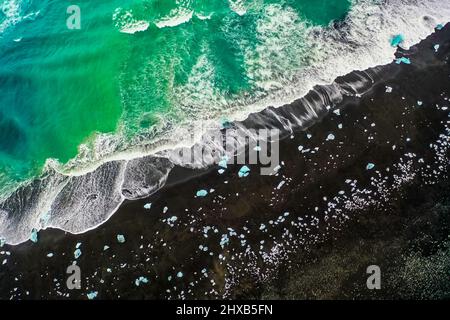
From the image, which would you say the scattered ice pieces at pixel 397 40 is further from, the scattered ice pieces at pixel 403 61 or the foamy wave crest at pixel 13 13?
the foamy wave crest at pixel 13 13

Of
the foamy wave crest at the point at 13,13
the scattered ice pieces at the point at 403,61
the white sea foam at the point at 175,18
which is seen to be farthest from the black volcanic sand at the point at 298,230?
the foamy wave crest at the point at 13,13

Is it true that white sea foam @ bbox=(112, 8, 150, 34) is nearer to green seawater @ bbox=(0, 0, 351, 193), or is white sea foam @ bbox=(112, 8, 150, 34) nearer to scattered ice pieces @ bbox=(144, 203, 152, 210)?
green seawater @ bbox=(0, 0, 351, 193)

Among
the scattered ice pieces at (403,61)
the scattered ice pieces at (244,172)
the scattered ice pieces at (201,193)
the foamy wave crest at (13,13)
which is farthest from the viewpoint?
the foamy wave crest at (13,13)

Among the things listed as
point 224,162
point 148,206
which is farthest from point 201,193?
point 148,206

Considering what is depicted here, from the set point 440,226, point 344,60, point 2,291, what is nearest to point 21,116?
point 2,291

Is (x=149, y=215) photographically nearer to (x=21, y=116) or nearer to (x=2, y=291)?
(x=2, y=291)
